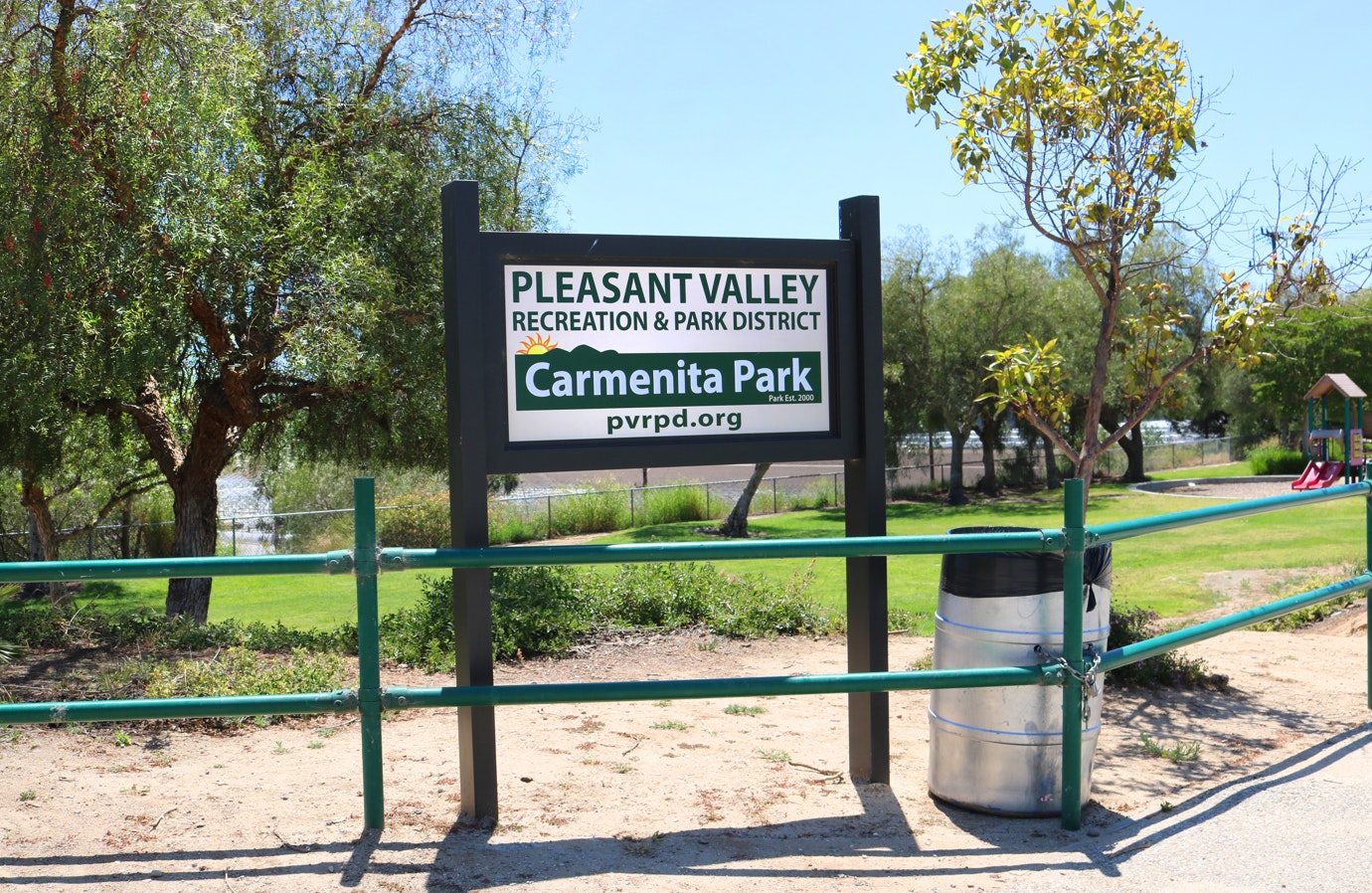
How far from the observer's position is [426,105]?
11.6m

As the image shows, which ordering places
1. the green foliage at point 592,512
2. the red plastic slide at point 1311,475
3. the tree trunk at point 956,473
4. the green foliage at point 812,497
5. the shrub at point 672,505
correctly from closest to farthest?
the green foliage at point 592,512, the red plastic slide at point 1311,475, the shrub at point 672,505, the green foliage at point 812,497, the tree trunk at point 956,473

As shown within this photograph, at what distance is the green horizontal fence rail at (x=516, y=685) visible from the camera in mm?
4039

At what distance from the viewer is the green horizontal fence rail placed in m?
4.04

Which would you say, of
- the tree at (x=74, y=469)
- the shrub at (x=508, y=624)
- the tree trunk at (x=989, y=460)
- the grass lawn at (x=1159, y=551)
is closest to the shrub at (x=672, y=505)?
the grass lawn at (x=1159, y=551)

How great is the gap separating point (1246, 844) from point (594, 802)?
2485 mm

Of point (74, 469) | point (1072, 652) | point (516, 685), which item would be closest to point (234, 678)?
point (516, 685)

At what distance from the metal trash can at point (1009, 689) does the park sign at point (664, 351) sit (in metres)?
1.00

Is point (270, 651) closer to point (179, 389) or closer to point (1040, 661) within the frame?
point (179, 389)

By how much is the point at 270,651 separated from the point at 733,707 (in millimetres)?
3942

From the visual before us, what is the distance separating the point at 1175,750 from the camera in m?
5.82

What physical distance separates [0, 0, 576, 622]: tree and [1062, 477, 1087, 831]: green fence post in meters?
6.29

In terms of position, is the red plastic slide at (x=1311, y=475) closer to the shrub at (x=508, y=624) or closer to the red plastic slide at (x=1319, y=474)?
the red plastic slide at (x=1319, y=474)

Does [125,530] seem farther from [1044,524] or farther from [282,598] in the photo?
[1044,524]

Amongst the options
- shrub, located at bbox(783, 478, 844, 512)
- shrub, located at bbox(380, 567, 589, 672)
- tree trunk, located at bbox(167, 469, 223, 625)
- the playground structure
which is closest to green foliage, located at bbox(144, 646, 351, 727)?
shrub, located at bbox(380, 567, 589, 672)
